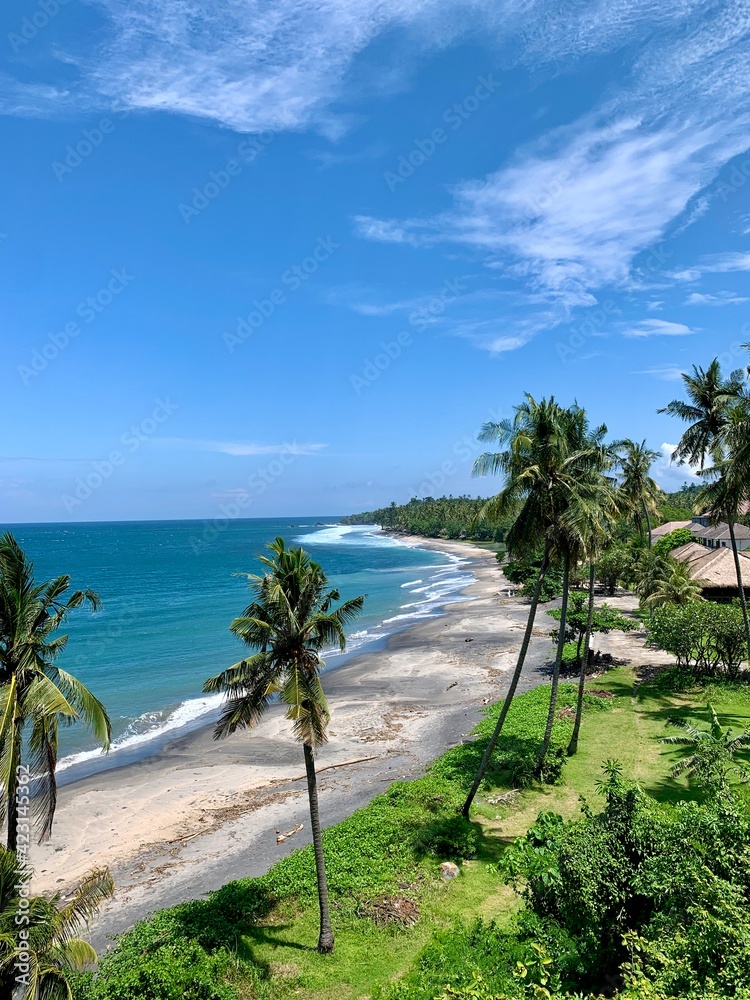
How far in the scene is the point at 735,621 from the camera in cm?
2955

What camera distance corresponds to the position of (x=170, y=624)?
196 feet

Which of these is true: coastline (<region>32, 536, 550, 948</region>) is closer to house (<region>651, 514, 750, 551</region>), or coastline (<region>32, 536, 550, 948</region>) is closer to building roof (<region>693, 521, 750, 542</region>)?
house (<region>651, 514, 750, 551</region>)

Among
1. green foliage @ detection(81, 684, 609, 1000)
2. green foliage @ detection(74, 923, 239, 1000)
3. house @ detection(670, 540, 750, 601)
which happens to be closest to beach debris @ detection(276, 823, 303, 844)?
green foliage @ detection(81, 684, 609, 1000)

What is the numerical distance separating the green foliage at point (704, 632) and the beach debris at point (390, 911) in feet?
69.6

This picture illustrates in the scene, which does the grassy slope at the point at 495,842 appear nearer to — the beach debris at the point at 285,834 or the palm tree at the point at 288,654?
the palm tree at the point at 288,654

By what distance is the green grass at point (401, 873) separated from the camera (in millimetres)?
12820

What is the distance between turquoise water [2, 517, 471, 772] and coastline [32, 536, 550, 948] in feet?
13.8

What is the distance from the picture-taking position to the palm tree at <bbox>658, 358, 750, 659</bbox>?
74.6 feet

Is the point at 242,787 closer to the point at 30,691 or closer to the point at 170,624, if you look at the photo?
the point at 30,691

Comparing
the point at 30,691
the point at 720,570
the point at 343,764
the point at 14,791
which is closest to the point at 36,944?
the point at 14,791

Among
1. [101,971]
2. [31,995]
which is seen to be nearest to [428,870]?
[101,971]

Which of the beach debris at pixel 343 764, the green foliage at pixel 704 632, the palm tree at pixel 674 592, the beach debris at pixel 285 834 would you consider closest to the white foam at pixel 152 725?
the beach debris at pixel 343 764

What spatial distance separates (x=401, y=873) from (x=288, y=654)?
7.85 m

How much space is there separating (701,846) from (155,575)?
105 m
